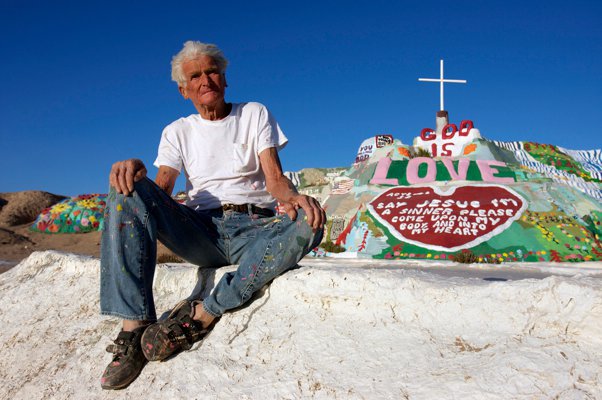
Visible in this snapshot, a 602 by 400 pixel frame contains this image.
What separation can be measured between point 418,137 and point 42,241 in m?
10.7

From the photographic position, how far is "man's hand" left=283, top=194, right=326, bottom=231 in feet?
6.31

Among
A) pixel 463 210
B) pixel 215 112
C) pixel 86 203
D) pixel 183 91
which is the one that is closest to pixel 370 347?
pixel 215 112

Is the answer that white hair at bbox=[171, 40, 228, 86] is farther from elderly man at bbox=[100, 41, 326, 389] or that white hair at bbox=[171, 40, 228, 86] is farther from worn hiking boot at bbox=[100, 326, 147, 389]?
worn hiking boot at bbox=[100, 326, 147, 389]

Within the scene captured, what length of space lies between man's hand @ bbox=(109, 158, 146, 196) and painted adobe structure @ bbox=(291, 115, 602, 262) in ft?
18.5

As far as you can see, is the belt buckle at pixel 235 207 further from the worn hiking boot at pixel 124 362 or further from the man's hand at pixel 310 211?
the worn hiking boot at pixel 124 362

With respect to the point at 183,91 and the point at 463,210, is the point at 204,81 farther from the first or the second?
the point at 463,210

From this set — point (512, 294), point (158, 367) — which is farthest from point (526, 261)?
point (158, 367)

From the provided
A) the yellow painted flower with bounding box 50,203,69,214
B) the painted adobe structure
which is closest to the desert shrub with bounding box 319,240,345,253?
the painted adobe structure

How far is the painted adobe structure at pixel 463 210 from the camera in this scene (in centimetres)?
689

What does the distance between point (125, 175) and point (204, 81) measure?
78cm

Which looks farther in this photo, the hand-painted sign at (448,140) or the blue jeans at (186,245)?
the hand-painted sign at (448,140)

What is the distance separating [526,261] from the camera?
6.59 m

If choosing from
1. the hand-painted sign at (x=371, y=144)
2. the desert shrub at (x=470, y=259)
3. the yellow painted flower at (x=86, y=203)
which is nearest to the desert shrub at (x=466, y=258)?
the desert shrub at (x=470, y=259)

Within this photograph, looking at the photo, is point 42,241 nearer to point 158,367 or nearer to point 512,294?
point 158,367
